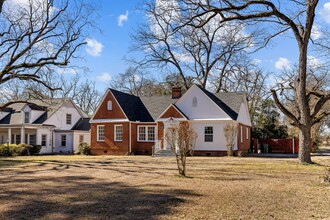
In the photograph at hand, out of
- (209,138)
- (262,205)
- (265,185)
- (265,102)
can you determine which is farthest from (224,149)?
(262,205)

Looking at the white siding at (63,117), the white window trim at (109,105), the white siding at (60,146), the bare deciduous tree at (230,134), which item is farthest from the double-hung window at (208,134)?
the white siding at (63,117)

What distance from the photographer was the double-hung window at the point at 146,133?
110 feet

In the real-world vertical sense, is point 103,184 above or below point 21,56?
below

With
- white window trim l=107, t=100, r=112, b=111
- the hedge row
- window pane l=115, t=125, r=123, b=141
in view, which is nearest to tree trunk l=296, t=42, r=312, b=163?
window pane l=115, t=125, r=123, b=141

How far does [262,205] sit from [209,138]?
22.6 m

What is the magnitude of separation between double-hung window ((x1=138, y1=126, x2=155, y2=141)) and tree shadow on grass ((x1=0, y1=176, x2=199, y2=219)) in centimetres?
2151

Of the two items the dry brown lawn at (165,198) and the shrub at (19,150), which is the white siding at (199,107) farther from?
the dry brown lawn at (165,198)

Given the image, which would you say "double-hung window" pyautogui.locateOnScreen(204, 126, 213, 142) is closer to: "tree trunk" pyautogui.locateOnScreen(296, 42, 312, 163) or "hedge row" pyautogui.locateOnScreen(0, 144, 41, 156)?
"tree trunk" pyautogui.locateOnScreen(296, 42, 312, 163)

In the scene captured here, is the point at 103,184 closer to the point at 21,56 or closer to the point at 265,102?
the point at 21,56

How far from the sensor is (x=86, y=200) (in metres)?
8.74

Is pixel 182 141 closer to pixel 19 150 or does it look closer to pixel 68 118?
pixel 19 150

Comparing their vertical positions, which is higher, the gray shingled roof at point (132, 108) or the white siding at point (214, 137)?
the gray shingled roof at point (132, 108)

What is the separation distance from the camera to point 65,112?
42.9 m

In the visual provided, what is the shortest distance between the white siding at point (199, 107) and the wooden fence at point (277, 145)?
10414mm
